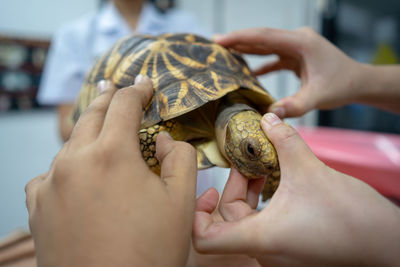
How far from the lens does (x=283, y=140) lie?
0.49 meters

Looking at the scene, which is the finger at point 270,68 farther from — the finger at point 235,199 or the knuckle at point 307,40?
the finger at point 235,199

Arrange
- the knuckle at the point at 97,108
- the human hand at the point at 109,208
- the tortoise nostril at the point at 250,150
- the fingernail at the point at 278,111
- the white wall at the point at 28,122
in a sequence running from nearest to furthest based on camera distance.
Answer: the human hand at the point at 109,208 → the knuckle at the point at 97,108 → the tortoise nostril at the point at 250,150 → the fingernail at the point at 278,111 → the white wall at the point at 28,122

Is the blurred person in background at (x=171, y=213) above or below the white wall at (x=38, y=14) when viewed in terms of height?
below

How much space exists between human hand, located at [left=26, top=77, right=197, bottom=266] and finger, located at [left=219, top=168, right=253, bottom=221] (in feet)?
0.43

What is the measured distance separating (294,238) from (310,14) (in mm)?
1456

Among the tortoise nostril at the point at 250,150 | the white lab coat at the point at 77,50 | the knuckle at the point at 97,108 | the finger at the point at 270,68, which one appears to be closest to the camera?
the knuckle at the point at 97,108

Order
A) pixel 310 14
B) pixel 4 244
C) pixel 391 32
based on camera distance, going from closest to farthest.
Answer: pixel 4 244
pixel 310 14
pixel 391 32

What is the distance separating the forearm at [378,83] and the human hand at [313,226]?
631 mm

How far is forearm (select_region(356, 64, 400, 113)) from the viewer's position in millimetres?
934

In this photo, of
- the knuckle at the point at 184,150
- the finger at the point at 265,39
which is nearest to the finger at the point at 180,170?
the knuckle at the point at 184,150

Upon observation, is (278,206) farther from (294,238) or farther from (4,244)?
(4,244)

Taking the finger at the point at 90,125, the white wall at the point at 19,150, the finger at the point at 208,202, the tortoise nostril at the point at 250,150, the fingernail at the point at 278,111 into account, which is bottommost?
the white wall at the point at 19,150

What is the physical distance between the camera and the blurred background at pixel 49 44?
1576mm

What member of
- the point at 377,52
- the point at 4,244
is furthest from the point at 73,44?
the point at 377,52
